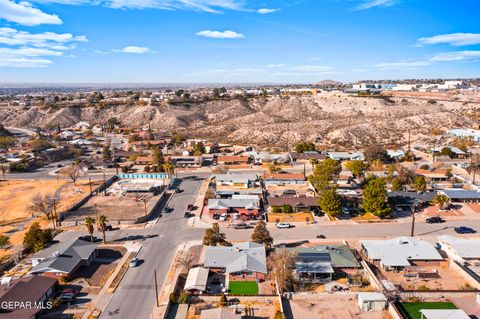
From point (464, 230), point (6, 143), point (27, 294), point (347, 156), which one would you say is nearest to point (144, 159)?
point (347, 156)

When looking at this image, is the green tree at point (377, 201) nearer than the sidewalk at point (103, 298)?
No

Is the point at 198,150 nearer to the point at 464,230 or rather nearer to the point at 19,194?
the point at 19,194

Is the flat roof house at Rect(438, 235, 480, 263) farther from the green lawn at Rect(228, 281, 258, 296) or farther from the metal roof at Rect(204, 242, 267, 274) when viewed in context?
the green lawn at Rect(228, 281, 258, 296)

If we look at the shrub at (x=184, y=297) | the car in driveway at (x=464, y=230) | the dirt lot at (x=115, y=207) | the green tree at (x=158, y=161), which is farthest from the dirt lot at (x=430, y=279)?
the green tree at (x=158, y=161)

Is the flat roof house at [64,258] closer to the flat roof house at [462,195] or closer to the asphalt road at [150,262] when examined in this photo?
the asphalt road at [150,262]

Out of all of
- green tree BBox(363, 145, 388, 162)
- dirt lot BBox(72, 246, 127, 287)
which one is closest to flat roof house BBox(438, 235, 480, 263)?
dirt lot BBox(72, 246, 127, 287)

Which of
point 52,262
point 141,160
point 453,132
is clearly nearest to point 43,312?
point 52,262
